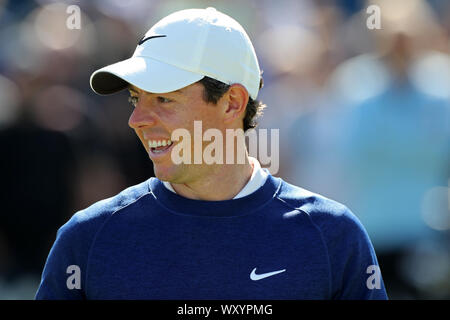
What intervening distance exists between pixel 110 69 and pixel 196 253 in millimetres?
704

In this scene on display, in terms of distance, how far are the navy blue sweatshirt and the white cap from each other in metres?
0.41

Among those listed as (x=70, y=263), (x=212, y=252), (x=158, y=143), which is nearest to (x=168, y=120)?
(x=158, y=143)

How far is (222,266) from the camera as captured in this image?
2773mm

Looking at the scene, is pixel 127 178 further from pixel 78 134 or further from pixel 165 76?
pixel 165 76

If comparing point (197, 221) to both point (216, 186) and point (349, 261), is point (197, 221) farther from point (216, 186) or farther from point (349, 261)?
point (349, 261)

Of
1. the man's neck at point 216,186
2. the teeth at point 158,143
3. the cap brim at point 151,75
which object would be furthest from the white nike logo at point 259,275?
the cap brim at point 151,75

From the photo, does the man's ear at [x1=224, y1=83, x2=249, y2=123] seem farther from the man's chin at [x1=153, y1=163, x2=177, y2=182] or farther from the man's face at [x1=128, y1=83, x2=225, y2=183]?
the man's chin at [x1=153, y1=163, x2=177, y2=182]

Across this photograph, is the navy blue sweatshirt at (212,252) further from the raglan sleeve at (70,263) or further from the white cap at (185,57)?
the white cap at (185,57)

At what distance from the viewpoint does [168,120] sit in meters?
2.86

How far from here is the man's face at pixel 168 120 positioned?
2840 millimetres

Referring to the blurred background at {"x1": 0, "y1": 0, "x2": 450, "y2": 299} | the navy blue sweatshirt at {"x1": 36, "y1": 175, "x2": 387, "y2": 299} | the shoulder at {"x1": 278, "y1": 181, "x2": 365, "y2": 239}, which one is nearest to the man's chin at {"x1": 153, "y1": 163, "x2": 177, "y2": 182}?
the navy blue sweatshirt at {"x1": 36, "y1": 175, "x2": 387, "y2": 299}

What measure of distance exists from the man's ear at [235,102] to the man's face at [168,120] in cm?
8

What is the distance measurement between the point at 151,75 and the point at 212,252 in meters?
0.64
